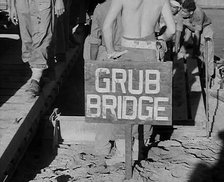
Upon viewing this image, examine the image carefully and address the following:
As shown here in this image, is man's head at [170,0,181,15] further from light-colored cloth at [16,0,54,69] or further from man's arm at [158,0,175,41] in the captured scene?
man's arm at [158,0,175,41]

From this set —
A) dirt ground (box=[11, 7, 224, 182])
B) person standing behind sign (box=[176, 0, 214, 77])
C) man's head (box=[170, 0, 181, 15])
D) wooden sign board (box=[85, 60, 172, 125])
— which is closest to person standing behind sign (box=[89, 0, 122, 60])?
dirt ground (box=[11, 7, 224, 182])

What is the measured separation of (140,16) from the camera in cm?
538

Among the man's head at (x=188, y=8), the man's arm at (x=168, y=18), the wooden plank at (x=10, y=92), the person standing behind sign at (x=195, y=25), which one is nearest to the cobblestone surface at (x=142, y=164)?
the wooden plank at (x=10, y=92)

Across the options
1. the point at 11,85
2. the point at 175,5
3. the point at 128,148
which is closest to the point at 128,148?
the point at 128,148

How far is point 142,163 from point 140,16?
1.57 meters

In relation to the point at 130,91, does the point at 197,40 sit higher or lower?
lower

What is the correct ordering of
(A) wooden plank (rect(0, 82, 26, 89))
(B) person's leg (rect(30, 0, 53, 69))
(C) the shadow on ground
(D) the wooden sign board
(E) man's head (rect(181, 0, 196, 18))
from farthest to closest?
(E) man's head (rect(181, 0, 196, 18)) < (A) wooden plank (rect(0, 82, 26, 89)) < (B) person's leg (rect(30, 0, 53, 69)) < (C) the shadow on ground < (D) the wooden sign board

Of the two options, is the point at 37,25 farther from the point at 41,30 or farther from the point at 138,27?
the point at 138,27

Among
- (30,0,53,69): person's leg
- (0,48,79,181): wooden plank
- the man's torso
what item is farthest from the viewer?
the man's torso

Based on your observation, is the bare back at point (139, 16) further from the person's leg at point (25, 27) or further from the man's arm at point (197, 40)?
the man's arm at point (197, 40)

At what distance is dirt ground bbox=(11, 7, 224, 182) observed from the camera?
548 centimetres

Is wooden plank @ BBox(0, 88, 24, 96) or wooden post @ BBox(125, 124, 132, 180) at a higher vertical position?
wooden plank @ BBox(0, 88, 24, 96)

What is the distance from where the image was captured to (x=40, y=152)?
6.52 metres

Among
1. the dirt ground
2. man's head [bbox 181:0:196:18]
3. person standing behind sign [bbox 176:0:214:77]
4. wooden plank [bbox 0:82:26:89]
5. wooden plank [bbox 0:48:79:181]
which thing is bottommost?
the dirt ground
